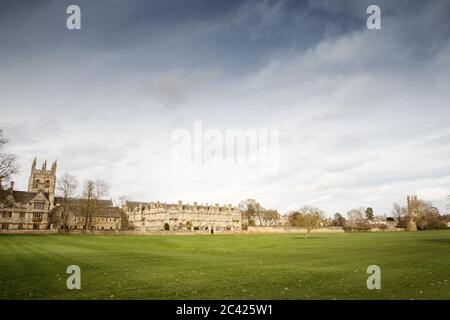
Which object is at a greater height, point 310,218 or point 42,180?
point 42,180

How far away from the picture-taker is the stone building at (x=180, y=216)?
129625 millimetres

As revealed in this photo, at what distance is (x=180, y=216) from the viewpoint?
131250 mm

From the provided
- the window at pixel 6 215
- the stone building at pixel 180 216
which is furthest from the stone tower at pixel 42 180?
the stone building at pixel 180 216

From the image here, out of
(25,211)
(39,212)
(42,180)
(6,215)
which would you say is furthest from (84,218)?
(42,180)

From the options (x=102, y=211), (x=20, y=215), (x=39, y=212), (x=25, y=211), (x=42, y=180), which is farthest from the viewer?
(x=42, y=180)

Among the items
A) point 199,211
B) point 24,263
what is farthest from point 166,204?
point 24,263

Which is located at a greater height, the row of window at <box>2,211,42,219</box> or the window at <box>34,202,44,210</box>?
the window at <box>34,202,44,210</box>

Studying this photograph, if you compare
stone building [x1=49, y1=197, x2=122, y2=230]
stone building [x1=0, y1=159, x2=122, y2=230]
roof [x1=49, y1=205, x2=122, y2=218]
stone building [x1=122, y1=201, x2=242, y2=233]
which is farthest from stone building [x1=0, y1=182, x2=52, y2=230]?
stone building [x1=122, y1=201, x2=242, y2=233]

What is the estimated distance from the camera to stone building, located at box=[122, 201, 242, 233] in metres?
130

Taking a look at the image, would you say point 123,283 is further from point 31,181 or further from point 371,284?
point 31,181

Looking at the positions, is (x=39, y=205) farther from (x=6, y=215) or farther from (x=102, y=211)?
(x=102, y=211)

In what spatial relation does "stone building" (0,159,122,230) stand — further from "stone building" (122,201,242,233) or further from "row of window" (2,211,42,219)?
"stone building" (122,201,242,233)

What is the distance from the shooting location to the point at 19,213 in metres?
101
